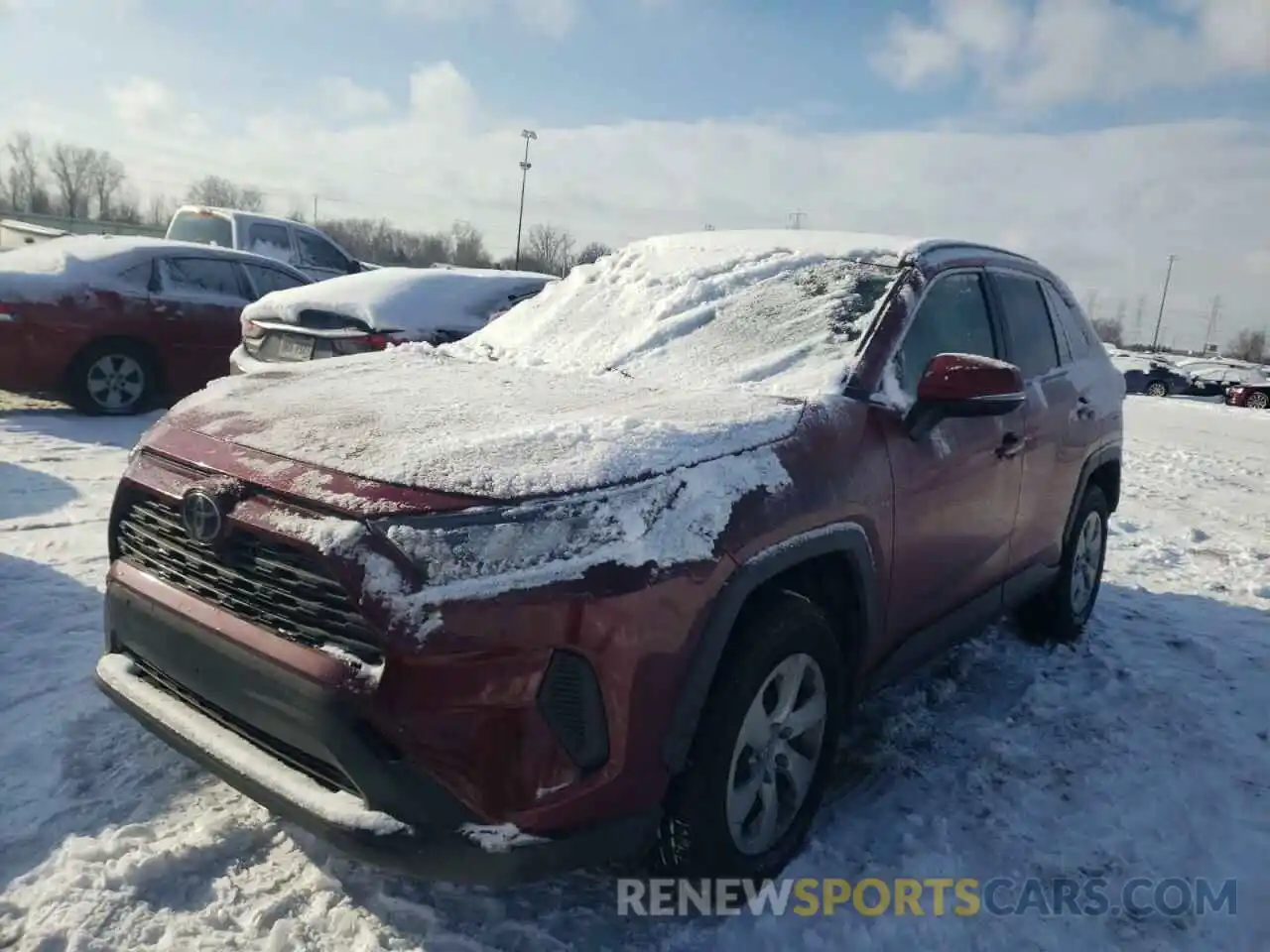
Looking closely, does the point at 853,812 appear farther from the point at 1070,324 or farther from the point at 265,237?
the point at 265,237

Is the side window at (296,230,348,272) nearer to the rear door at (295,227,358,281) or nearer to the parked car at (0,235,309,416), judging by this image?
the rear door at (295,227,358,281)

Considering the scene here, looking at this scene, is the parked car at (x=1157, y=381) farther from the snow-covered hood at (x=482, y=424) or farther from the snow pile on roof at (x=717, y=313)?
the snow-covered hood at (x=482, y=424)

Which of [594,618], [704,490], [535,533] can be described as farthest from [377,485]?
[704,490]

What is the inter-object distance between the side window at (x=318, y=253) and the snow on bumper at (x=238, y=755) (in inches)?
461

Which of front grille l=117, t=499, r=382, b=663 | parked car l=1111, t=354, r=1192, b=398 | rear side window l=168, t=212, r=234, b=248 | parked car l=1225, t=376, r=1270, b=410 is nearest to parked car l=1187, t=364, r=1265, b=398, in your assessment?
parked car l=1111, t=354, r=1192, b=398

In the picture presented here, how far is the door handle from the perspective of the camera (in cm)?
362

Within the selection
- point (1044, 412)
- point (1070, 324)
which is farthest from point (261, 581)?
point (1070, 324)

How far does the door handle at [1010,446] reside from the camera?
3.62 metres

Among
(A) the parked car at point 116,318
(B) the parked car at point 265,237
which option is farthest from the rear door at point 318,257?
(A) the parked car at point 116,318

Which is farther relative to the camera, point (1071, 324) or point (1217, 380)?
point (1217, 380)

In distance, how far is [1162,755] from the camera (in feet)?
11.9

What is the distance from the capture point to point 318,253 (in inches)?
537

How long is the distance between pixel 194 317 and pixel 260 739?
22.8 ft

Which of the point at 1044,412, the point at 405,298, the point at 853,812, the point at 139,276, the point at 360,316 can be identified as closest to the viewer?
the point at 853,812
